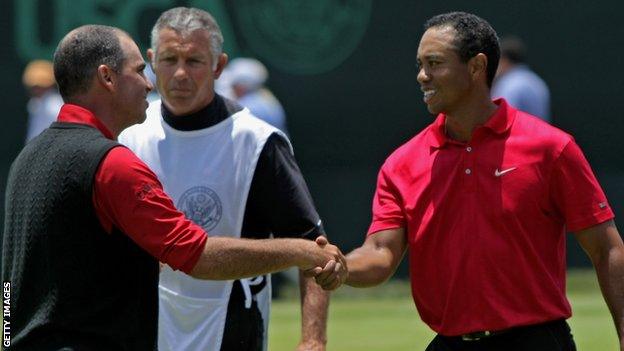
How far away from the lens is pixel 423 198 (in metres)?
5.84

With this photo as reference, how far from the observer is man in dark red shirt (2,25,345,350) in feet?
15.9

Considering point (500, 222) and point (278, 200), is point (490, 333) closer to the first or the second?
point (500, 222)

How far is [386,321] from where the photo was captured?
1338 centimetres

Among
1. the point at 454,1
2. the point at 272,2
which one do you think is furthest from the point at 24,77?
the point at 454,1

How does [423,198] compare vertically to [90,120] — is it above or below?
below

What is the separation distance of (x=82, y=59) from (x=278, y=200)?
1268 millimetres

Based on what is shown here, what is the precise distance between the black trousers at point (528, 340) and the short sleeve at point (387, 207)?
54 centimetres

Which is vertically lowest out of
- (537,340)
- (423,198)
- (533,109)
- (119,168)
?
(533,109)

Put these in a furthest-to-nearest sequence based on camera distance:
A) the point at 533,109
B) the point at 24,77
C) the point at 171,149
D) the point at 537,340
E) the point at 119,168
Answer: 1. the point at 24,77
2. the point at 533,109
3. the point at 171,149
4. the point at 537,340
5. the point at 119,168

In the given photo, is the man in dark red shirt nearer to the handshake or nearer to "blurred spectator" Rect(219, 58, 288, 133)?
the handshake

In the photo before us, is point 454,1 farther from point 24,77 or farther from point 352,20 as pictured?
point 24,77

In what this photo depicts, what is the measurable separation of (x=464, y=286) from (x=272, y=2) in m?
10.1

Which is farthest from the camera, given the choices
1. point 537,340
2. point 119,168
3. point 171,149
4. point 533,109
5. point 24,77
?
point 24,77

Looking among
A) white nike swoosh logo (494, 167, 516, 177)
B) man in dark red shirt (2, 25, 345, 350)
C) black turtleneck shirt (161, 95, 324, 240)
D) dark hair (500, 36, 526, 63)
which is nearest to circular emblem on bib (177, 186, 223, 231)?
black turtleneck shirt (161, 95, 324, 240)
